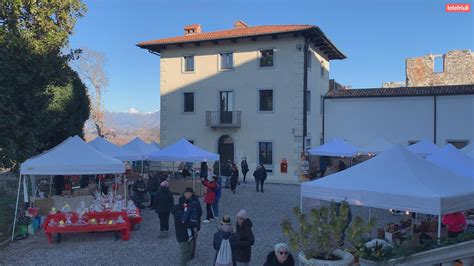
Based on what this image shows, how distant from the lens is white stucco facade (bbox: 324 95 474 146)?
23.0 m

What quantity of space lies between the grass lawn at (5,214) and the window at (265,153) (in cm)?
1278

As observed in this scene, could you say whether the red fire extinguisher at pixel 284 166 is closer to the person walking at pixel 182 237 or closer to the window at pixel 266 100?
the window at pixel 266 100

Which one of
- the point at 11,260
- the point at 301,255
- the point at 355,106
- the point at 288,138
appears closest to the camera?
the point at 301,255

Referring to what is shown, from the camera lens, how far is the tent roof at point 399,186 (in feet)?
22.1

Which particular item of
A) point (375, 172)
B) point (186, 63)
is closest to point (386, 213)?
point (375, 172)

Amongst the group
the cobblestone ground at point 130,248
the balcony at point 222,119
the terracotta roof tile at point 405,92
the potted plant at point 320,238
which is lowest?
the cobblestone ground at point 130,248

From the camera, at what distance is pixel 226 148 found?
82.3 ft

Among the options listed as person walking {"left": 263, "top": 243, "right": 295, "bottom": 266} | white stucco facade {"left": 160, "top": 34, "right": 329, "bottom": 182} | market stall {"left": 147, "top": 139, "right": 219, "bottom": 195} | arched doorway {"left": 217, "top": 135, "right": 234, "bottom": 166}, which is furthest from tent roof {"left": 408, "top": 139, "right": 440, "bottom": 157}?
person walking {"left": 263, "top": 243, "right": 295, "bottom": 266}

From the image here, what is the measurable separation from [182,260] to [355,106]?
2032 centimetres

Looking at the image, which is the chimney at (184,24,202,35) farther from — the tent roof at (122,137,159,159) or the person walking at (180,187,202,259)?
the person walking at (180,187,202,259)

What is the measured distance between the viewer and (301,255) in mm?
5559

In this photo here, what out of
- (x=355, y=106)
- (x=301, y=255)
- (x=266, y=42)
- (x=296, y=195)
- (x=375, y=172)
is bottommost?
(x=296, y=195)

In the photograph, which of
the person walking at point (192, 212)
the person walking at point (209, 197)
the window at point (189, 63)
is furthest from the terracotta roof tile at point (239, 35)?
the person walking at point (192, 212)

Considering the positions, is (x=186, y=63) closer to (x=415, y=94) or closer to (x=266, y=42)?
(x=266, y=42)
